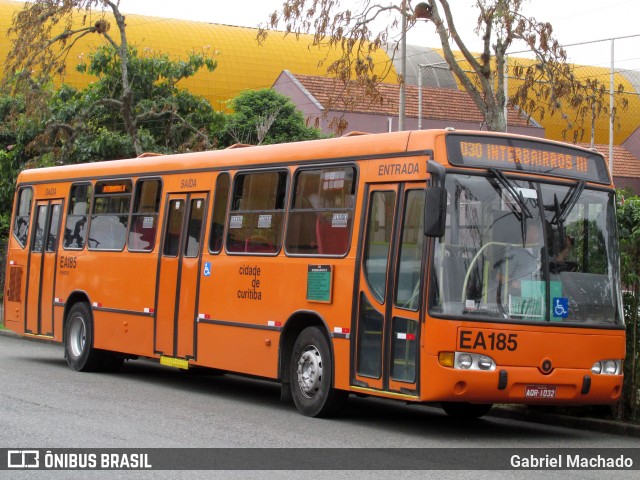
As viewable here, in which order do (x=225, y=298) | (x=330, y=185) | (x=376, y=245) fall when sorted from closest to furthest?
(x=376, y=245), (x=330, y=185), (x=225, y=298)

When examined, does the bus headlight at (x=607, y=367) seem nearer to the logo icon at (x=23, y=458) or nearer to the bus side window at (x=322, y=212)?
the bus side window at (x=322, y=212)

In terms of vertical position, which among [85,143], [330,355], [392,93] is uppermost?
[392,93]

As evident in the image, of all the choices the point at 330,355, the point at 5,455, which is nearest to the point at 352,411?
the point at 330,355

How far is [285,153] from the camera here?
1369cm

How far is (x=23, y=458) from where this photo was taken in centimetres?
918

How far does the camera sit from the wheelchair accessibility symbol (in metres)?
11.4

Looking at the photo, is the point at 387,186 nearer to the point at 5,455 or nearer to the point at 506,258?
the point at 506,258

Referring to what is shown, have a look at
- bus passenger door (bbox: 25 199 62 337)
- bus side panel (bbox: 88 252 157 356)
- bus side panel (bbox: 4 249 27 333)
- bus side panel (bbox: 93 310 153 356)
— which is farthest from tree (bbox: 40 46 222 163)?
bus side panel (bbox: 93 310 153 356)

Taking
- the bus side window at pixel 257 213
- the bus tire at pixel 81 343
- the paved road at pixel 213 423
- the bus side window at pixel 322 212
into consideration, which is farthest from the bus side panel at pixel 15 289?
the bus side window at pixel 322 212

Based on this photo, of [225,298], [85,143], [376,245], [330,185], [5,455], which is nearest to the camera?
[5,455]

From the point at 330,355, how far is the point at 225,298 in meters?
2.41

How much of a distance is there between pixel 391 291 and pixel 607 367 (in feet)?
7.48

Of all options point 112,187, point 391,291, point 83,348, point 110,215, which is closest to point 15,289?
point 83,348

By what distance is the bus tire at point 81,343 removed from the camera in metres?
17.4
